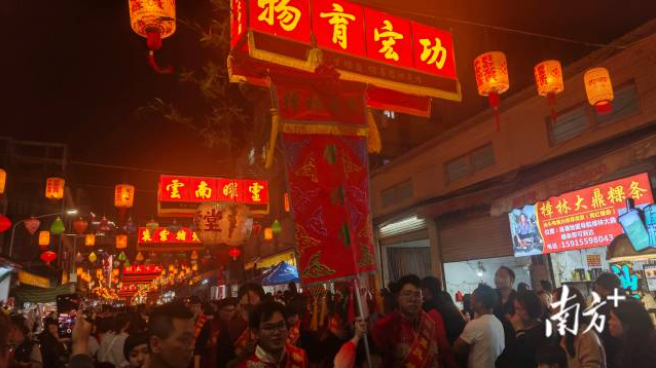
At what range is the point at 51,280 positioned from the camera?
36750mm

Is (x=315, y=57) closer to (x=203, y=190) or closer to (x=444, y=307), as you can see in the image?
(x=444, y=307)

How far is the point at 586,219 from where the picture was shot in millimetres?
9734

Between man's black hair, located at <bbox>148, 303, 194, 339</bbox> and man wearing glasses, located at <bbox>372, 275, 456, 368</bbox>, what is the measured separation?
6.21 feet

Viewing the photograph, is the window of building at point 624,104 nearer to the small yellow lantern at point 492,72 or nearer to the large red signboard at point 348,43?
the small yellow lantern at point 492,72

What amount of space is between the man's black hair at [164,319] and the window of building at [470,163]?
11.9 metres

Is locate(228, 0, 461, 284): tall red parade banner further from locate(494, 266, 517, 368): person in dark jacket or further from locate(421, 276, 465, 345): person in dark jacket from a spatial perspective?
locate(494, 266, 517, 368): person in dark jacket

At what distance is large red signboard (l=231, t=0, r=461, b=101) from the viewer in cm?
587

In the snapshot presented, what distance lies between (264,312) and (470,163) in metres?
11.8

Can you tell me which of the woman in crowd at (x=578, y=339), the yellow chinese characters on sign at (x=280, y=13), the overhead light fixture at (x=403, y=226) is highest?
the yellow chinese characters on sign at (x=280, y=13)

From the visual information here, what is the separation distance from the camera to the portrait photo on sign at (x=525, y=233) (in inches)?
437

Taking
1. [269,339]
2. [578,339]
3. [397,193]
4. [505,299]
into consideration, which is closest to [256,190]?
[397,193]

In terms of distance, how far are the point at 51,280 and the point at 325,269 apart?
40.4 meters

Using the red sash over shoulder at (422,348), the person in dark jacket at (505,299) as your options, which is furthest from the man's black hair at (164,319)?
the person in dark jacket at (505,299)

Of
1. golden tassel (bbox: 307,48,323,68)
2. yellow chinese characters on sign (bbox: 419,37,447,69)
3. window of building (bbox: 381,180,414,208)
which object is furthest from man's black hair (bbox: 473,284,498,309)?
window of building (bbox: 381,180,414,208)
